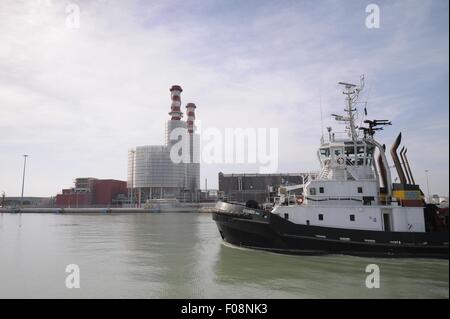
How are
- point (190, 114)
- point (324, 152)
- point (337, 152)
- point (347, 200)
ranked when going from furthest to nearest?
point (190, 114)
point (324, 152)
point (337, 152)
point (347, 200)

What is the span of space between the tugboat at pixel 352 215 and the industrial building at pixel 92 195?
92737mm

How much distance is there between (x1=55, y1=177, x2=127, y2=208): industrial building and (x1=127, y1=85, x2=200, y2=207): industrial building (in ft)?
17.9

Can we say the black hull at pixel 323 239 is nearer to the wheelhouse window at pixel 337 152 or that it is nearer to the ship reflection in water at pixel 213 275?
the ship reflection in water at pixel 213 275

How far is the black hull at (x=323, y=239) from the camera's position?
14.4m

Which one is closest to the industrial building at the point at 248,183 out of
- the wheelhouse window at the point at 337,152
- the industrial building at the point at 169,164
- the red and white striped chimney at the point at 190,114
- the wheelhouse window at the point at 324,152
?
the industrial building at the point at 169,164

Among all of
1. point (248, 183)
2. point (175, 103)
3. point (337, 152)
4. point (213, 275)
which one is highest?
point (175, 103)

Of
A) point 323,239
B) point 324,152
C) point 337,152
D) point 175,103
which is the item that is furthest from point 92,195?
point 323,239

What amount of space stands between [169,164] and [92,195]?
2734 centimetres

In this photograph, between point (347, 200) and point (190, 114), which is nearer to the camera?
point (347, 200)

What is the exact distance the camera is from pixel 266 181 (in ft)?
297

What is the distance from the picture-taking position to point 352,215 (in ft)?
50.6

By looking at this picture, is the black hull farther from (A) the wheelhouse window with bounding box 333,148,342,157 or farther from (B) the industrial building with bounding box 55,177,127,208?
(B) the industrial building with bounding box 55,177,127,208

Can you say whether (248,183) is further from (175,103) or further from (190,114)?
(175,103)
